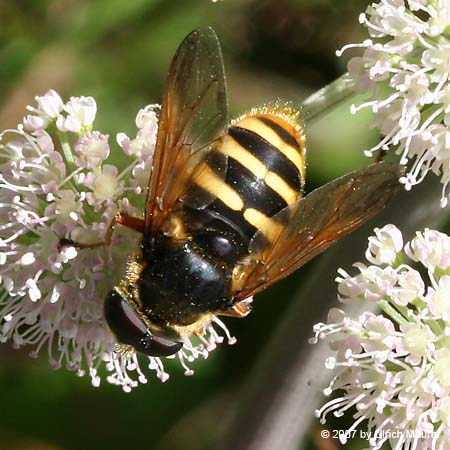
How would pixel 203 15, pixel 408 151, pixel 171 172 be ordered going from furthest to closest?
pixel 203 15 < pixel 408 151 < pixel 171 172

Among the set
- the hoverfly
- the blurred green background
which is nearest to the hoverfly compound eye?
the hoverfly

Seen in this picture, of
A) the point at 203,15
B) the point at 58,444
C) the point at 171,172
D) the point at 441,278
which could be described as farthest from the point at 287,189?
the point at 58,444

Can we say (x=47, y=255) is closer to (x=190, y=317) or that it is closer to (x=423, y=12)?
(x=190, y=317)

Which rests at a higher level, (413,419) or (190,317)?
(190,317)

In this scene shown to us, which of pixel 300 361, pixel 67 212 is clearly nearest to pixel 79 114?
pixel 67 212

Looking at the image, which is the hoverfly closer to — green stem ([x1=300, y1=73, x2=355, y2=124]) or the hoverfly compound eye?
the hoverfly compound eye
